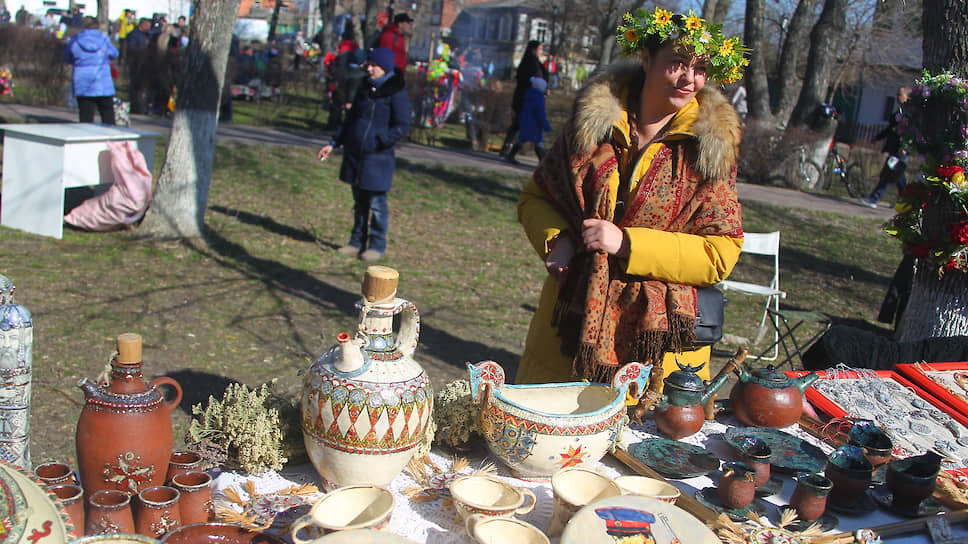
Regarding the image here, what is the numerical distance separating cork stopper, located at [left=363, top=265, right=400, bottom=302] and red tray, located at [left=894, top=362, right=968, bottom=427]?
6.45 ft

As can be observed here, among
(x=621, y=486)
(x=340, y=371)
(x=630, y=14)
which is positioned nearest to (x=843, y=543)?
(x=621, y=486)

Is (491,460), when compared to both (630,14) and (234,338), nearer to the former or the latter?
(630,14)

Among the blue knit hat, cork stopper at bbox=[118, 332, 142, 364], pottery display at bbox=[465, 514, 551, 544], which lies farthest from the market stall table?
pottery display at bbox=[465, 514, 551, 544]

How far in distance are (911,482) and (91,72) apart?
9.46m

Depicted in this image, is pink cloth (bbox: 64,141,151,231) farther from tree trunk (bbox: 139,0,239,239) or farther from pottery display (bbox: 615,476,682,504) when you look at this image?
pottery display (bbox: 615,476,682,504)

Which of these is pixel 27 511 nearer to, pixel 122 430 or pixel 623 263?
pixel 122 430

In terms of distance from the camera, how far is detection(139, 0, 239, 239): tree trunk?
253 inches

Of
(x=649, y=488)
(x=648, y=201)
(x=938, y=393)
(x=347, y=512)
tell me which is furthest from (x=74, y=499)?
(x=938, y=393)

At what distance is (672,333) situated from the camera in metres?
2.41

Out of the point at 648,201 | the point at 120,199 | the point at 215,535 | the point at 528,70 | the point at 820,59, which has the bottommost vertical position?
the point at 120,199

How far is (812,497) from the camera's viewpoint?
1.89 metres

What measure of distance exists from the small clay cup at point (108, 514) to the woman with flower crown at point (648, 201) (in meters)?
1.33

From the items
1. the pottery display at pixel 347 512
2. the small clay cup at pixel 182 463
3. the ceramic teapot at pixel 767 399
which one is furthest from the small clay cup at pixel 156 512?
the ceramic teapot at pixel 767 399

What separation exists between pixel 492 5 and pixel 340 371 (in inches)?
2519
